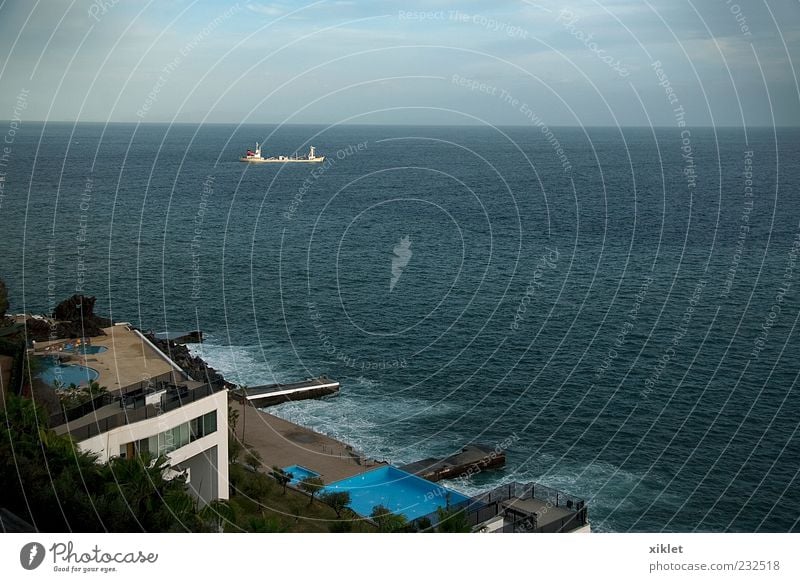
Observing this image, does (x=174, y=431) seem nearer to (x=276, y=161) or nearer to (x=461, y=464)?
(x=461, y=464)

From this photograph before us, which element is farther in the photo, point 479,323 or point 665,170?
point 665,170

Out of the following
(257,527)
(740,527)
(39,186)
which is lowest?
(740,527)

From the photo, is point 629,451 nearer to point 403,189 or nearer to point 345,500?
point 345,500

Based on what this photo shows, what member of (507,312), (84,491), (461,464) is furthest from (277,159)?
(84,491)

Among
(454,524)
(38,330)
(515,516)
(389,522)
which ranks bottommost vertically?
(389,522)

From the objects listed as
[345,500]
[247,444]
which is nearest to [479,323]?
[247,444]

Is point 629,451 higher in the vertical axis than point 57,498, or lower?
lower
